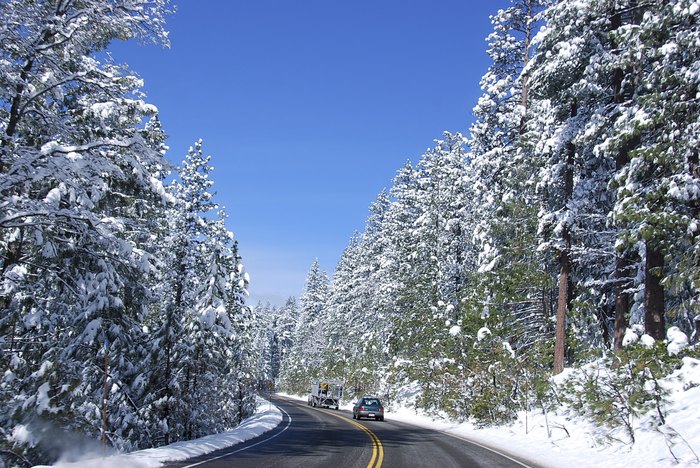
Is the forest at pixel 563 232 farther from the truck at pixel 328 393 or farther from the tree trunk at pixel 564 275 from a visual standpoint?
the truck at pixel 328 393

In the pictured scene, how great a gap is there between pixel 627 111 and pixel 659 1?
2.99 metres

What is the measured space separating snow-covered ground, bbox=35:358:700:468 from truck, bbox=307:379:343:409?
108 ft

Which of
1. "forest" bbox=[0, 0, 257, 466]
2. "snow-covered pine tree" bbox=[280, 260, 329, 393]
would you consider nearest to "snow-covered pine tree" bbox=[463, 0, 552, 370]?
"forest" bbox=[0, 0, 257, 466]

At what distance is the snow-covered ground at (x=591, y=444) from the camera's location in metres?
11.5

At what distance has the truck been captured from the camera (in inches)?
2055

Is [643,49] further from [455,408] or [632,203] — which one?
[455,408]

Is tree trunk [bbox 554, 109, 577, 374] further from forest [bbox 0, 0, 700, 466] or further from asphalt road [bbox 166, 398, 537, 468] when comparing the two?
asphalt road [bbox 166, 398, 537, 468]

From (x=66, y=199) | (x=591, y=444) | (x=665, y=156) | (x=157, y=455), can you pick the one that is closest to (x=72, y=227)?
(x=66, y=199)

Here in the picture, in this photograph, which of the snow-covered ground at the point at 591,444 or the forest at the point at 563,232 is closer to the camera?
the snow-covered ground at the point at 591,444

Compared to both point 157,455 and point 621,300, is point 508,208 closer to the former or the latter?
point 621,300

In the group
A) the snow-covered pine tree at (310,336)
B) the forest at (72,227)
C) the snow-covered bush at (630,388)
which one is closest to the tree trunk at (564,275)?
the snow-covered bush at (630,388)

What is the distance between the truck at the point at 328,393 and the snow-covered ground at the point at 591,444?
32820mm

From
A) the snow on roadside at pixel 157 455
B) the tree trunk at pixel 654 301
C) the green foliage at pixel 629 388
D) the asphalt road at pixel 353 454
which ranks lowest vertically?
the snow on roadside at pixel 157 455

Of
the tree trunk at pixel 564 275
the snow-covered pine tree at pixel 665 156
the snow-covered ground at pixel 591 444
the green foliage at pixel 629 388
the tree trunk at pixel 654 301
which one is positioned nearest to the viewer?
the snow-covered ground at pixel 591 444
